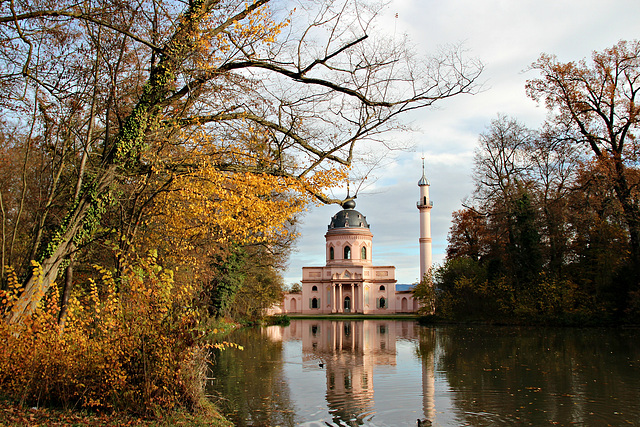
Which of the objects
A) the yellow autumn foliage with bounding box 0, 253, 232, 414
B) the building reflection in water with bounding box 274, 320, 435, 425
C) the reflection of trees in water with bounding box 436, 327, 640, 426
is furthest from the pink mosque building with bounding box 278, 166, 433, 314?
the yellow autumn foliage with bounding box 0, 253, 232, 414

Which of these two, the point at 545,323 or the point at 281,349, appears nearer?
the point at 281,349

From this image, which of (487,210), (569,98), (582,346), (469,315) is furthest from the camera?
(469,315)

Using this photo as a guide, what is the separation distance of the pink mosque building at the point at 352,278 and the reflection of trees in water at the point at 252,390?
5669cm

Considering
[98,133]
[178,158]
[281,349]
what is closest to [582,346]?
[281,349]

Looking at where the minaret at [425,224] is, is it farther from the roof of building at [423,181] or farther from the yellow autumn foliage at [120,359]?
the yellow autumn foliage at [120,359]

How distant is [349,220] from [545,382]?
207ft

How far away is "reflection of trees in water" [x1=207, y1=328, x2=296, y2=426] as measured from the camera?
299 inches

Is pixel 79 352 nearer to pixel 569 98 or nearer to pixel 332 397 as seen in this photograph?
pixel 332 397

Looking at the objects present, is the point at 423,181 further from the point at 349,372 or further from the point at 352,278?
the point at 349,372

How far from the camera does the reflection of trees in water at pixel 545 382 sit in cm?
756

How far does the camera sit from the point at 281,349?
60.3 ft

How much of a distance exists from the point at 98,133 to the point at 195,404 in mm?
7193

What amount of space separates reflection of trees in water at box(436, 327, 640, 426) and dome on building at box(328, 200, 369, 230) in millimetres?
55282

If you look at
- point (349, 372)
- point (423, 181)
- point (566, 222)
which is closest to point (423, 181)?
point (423, 181)
